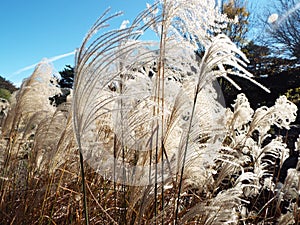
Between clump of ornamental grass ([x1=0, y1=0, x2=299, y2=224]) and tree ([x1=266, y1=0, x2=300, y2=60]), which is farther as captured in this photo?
tree ([x1=266, y1=0, x2=300, y2=60])

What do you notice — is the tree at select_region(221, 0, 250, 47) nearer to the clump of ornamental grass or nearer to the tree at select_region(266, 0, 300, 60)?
the tree at select_region(266, 0, 300, 60)

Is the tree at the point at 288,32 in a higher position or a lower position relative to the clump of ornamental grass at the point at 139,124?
higher

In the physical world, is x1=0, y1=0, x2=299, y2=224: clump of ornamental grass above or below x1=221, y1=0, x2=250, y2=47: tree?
below

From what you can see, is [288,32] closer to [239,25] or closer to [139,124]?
[239,25]

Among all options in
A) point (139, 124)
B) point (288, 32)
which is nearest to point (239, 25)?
point (288, 32)

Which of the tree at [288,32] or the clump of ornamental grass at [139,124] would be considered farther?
the tree at [288,32]

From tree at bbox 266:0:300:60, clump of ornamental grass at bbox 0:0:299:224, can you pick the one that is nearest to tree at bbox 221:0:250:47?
tree at bbox 266:0:300:60

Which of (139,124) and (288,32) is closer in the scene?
(139,124)

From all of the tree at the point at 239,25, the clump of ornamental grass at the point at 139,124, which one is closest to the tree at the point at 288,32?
the tree at the point at 239,25

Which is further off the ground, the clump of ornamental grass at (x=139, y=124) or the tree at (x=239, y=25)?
the tree at (x=239, y=25)

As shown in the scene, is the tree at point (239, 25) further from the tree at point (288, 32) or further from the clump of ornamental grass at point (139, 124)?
the clump of ornamental grass at point (139, 124)

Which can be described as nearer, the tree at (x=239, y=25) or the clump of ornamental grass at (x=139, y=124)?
the clump of ornamental grass at (x=139, y=124)

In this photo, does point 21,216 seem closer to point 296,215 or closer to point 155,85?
point 155,85

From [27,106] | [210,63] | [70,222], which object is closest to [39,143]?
[27,106]
